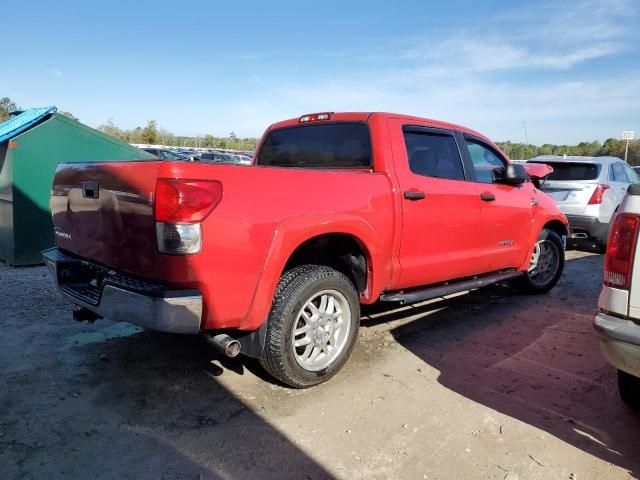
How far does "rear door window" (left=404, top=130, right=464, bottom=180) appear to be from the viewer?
13.2ft

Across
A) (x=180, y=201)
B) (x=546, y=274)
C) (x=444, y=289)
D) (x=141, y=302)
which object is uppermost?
(x=180, y=201)

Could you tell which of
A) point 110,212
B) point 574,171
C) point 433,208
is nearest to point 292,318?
point 110,212

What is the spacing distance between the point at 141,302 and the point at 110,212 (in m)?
0.64

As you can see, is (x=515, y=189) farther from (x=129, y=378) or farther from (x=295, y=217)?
(x=129, y=378)

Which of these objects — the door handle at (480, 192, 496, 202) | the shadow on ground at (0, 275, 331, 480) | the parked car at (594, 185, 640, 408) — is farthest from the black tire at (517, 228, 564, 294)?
the shadow on ground at (0, 275, 331, 480)

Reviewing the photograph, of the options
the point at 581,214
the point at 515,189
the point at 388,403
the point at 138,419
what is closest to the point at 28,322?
the point at 138,419

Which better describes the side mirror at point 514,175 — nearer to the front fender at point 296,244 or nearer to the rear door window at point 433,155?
the rear door window at point 433,155

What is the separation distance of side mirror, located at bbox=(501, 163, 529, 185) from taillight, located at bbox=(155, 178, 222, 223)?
11.0 feet

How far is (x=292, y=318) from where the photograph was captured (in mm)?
3141

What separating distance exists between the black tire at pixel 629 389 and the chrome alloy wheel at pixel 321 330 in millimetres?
1756

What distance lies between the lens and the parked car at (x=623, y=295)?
2429mm

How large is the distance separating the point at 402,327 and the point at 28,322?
346cm

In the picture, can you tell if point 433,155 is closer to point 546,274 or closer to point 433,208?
point 433,208

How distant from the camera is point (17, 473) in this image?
2381mm
